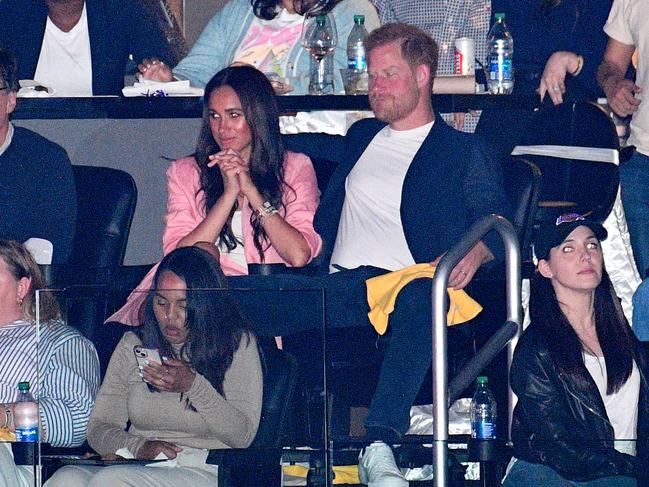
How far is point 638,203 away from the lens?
4.56 metres

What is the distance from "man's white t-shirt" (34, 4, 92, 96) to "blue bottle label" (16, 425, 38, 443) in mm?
1850

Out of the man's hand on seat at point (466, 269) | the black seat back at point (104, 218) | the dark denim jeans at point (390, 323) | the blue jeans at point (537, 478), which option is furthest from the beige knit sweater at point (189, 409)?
the black seat back at point (104, 218)

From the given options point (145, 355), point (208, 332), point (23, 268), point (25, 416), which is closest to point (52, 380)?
point (25, 416)

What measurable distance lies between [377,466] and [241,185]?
4.40 ft

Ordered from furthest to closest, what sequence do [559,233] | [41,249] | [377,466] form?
[41,249] < [559,233] < [377,466]

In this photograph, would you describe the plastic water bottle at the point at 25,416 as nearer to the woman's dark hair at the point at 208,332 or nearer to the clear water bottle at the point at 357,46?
the woman's dark hair at the point at 208,332

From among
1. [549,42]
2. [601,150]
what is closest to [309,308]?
[601,150]

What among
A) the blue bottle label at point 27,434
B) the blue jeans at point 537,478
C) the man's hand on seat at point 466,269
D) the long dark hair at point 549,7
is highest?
the long dark hair at point 549,7

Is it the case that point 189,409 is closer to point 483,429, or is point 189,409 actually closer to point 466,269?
point 483,429

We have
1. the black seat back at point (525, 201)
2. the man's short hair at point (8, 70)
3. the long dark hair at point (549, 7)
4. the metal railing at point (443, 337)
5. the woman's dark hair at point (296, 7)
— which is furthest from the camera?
the woman's dark hair at point (296, 7)

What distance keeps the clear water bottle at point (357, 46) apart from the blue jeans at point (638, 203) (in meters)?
0.90

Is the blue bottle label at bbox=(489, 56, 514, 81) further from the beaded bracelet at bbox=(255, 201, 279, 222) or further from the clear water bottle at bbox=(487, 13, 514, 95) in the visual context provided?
the beaded bracelet at bbox=(255, 201, 279, 222)

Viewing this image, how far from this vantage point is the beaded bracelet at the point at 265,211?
14.5 feet

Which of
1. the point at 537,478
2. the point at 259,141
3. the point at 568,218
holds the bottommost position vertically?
the point at 537,478
